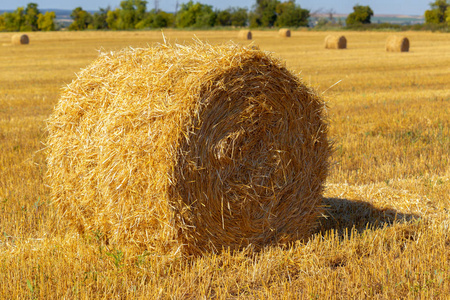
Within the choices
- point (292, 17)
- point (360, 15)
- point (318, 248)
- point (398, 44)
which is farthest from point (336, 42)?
point (360, 15)

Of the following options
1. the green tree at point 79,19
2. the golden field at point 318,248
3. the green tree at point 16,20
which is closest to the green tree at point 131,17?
the green tree at point 79,19

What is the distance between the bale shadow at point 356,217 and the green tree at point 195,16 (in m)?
78.3

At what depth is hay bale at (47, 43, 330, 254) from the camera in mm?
4320

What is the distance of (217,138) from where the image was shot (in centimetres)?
451

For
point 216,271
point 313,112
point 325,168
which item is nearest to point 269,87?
point 313,112

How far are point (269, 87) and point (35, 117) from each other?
8081 millimetres

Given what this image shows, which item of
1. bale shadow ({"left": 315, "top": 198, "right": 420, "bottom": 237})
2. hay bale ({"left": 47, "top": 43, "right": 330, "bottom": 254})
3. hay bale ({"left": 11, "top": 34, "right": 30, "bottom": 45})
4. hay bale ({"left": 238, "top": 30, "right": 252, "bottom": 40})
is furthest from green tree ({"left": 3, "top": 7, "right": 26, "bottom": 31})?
bale shadow ({"left": 315, "top": 198, "right": 420, "bottom": 237})

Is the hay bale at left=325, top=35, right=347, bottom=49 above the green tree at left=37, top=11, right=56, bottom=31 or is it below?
below

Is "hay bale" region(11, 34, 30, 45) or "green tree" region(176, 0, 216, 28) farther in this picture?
"green tree" region(176, 0, 216, 28)

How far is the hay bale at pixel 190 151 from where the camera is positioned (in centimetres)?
432

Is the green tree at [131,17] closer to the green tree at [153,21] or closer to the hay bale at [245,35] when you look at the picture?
the green tree at [153,21]

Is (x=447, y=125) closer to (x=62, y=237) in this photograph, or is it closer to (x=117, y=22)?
(x=62, y=237)

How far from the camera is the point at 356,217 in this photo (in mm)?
5617

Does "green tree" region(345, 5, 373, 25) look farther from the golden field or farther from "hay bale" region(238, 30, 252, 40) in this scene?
the golden field
